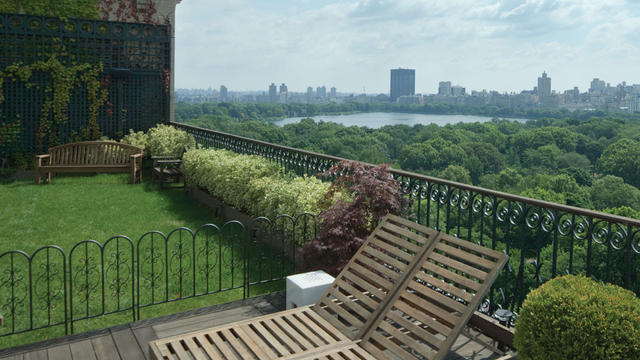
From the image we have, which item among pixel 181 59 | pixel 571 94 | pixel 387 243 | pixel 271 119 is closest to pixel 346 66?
pixel 271 119

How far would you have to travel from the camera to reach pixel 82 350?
3.61 m

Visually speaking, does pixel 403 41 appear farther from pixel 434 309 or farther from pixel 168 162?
pixel 434 309

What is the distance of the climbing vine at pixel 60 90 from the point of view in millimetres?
13383

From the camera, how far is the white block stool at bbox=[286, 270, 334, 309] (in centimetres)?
412

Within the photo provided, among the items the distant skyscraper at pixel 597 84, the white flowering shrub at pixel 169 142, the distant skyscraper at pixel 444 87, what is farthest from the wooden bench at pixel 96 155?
the distant skyscraper at pixel 597 84

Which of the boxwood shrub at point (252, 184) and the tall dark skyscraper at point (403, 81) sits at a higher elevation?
the tall dark skyscraper at point (403, 81)

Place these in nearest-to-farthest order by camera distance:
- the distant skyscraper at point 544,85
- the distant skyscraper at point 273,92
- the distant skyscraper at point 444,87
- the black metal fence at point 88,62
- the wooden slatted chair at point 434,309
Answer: the wooden slatted chair at point 434,309, the black metal fence at point 88,62, the distant skyscraper at point 273,92, the distant skyscraper at point 544,85, the distant skyscraper at point 444,87

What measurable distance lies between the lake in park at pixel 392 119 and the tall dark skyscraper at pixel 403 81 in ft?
93.8

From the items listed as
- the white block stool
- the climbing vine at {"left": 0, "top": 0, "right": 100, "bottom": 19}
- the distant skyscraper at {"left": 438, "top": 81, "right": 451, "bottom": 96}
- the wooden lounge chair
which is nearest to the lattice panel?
the wooden lounge chair

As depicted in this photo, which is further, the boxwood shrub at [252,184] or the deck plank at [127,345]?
the boxwood shrub at [252,184]

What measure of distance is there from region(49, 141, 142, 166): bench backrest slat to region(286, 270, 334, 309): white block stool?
940cm

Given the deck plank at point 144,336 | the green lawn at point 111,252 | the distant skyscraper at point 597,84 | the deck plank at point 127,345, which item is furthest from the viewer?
the distant skyscraper at point 597,84

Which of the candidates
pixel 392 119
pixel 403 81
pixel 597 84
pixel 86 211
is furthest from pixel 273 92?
pixel 86 211

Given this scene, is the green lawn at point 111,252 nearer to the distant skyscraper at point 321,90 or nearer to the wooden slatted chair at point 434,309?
the wooden slatted chair at point 434,309
